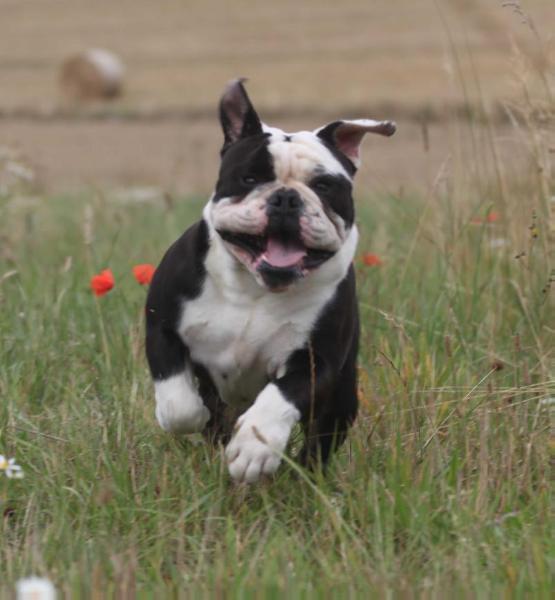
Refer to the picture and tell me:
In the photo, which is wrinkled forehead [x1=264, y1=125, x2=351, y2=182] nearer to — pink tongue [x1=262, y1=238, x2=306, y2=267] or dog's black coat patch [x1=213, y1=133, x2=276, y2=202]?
dog's black coat patch [x1=213, y1=133, x2=276, y2=202]

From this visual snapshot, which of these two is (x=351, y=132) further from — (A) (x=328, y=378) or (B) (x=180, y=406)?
(B) (x=180, y=406)

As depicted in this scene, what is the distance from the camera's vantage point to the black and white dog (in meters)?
2.93

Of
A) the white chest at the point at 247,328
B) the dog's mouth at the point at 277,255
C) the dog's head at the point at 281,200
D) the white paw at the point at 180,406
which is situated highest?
the dog's head at the point at 281,200

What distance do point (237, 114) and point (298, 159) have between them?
0.28m

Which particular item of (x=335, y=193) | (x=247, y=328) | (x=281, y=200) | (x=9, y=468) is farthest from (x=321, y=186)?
(x=9, y=468)

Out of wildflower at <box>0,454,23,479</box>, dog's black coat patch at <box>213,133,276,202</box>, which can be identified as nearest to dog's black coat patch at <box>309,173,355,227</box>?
dog's black coat patch at <box>213,133,276,202</box>

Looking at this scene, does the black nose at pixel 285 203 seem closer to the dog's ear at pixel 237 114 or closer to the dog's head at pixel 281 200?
the dog's head at pixel 281 200

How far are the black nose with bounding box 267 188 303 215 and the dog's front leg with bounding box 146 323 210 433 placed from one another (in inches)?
18.3

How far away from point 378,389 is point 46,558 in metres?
1.32

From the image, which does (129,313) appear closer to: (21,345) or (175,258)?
(21,345)

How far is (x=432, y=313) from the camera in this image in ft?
14.5

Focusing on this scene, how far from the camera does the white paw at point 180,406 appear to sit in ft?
10.2

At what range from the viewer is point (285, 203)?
2914mm

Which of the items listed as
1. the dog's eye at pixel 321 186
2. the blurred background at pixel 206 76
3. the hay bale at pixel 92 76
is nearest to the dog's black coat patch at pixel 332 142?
the dog's eye at pixel 321 186
